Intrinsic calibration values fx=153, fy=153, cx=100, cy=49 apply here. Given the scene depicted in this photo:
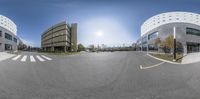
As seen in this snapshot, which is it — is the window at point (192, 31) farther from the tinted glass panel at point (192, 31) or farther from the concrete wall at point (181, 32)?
the concrete wall at point (181, 32)

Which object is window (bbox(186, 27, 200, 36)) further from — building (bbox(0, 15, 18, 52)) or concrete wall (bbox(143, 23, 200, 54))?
building (bbox(0, 15, 18, 52))

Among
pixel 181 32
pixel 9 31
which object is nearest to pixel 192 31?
pixel 181 32

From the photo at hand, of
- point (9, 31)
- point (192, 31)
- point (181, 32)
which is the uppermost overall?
point (192, 31)

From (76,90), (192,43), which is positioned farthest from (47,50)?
(192,43)

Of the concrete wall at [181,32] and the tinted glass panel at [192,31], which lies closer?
the concrete wall at [181,32]

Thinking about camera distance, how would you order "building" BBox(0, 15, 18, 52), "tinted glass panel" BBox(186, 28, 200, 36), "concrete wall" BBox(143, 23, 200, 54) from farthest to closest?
"tinted glass panel" BBox(186, 28, 200, 36)
"concrete wall" BBox(143, 23, 200, 54)
"building" BBox(0, 15, 18, 52)

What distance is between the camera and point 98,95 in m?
3.29

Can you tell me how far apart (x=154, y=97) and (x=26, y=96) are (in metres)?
2.63

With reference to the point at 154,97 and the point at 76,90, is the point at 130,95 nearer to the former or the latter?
the point at 154,97

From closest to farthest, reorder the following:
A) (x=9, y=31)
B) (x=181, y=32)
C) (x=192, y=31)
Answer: (x=9, y=31) < (x=181, y=32) < (x=192, y=31)

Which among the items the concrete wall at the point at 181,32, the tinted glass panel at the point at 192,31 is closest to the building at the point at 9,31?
the concrete wall at the point at 181,32

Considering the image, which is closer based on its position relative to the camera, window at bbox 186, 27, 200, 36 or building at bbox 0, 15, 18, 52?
building at bbox 0, 15, 18, 52

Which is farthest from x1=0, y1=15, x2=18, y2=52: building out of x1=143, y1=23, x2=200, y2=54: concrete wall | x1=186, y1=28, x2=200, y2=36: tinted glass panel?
x1=186, y1=28, x2=200, y2=36: tinted glass panel

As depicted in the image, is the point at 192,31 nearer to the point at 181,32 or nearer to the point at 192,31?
the point at 192,31
